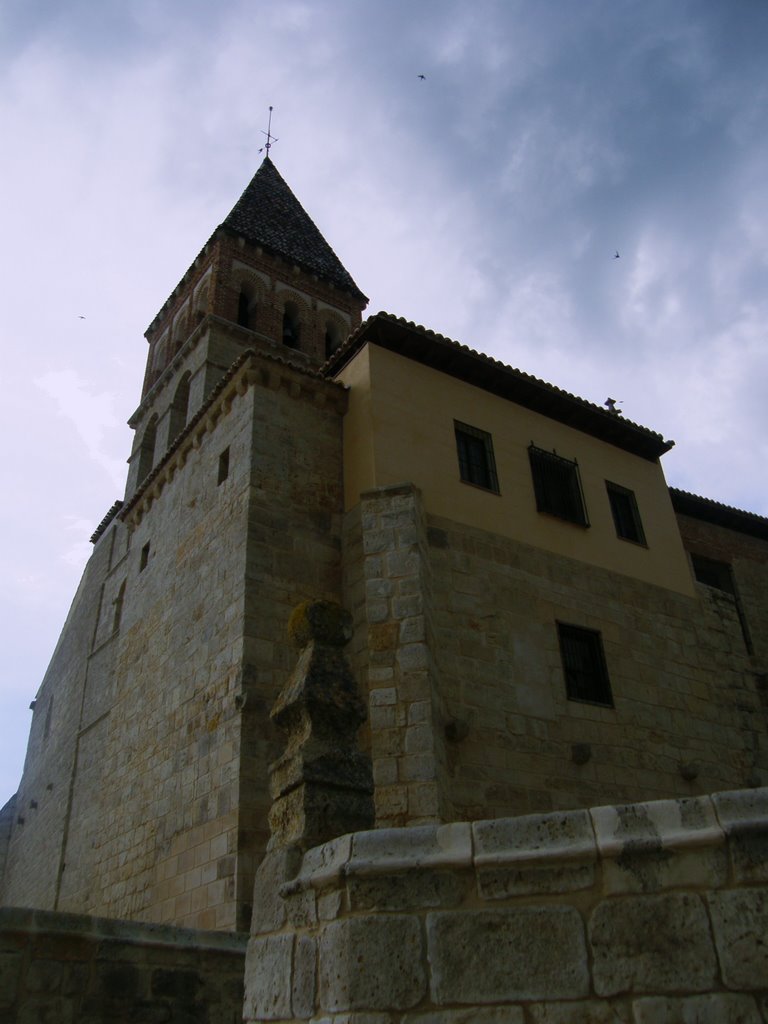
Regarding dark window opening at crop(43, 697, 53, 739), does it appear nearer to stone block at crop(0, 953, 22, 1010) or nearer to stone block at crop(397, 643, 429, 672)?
stone block at crop(397, 643, 429, 672)

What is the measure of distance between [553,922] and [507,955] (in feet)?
0.70

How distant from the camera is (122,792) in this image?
1207cm

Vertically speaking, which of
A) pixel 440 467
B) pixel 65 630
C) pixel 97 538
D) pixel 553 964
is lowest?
pixel 553 964

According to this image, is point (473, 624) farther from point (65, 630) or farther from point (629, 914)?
point (65, 630)

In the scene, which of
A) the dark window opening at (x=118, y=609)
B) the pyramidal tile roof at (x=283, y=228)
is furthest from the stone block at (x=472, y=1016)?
the pyramidal tile roof at (x=283, y=228)

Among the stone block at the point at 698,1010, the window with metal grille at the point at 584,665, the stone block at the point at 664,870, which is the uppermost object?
the window with metal grille at the point at 584,665

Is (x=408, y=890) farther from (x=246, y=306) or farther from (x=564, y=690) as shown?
(x=246, y=306)

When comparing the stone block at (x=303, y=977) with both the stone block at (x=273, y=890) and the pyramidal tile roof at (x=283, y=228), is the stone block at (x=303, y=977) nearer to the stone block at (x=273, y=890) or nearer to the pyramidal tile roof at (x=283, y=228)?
the stone block at (x=273, y=890)

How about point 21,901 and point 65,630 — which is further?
point 65,630

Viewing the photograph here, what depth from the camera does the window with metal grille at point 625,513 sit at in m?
13.5

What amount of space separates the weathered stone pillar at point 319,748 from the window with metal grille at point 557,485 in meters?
8.00

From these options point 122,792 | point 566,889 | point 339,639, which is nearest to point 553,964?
point 566,889

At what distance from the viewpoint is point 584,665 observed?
37.2 feet

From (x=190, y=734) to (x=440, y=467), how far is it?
4780mm
